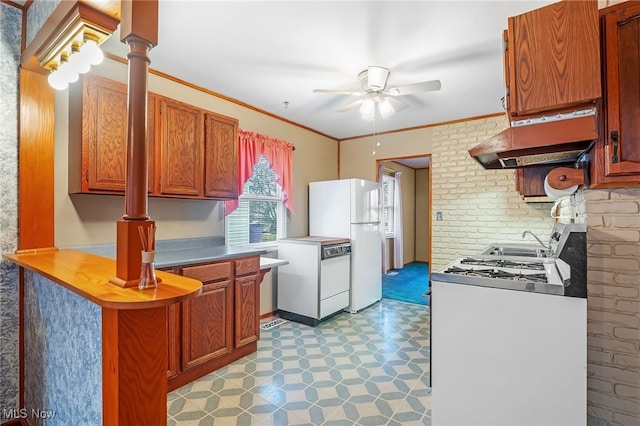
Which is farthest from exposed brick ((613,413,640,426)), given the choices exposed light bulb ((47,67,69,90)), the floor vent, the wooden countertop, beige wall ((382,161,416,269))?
beige wall ((382,161,416,269))

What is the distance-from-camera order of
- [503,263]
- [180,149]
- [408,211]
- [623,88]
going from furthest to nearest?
[408,211] < [180,149] < [503,263] < [623,88]

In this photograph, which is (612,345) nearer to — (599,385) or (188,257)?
(599,385)

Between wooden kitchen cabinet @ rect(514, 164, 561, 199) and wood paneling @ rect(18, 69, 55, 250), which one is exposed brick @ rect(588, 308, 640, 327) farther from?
wood paneling @ rect(18, 69, 55, 250)

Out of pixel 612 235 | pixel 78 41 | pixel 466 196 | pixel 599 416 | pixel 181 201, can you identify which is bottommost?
pixel 599 416

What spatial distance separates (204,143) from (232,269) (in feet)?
3.64

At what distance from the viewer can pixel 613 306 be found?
158cm

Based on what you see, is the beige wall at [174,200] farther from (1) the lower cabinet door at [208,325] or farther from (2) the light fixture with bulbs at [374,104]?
(2) the light fixture with bulbs at [374,104]

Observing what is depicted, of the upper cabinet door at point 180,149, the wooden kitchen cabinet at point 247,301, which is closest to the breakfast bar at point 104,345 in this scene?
the upper cabinet door at point 180,149

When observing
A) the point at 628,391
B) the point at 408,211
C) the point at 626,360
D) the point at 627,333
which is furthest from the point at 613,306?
the point at 408,211

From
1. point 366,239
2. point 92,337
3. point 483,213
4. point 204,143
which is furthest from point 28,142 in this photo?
point 483,213

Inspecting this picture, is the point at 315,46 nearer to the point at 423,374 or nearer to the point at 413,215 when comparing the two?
the point at 423,374

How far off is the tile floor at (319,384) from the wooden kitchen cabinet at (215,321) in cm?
11

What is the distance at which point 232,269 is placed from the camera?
2.64 metres

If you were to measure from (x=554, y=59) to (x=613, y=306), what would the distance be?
4.02 feet
